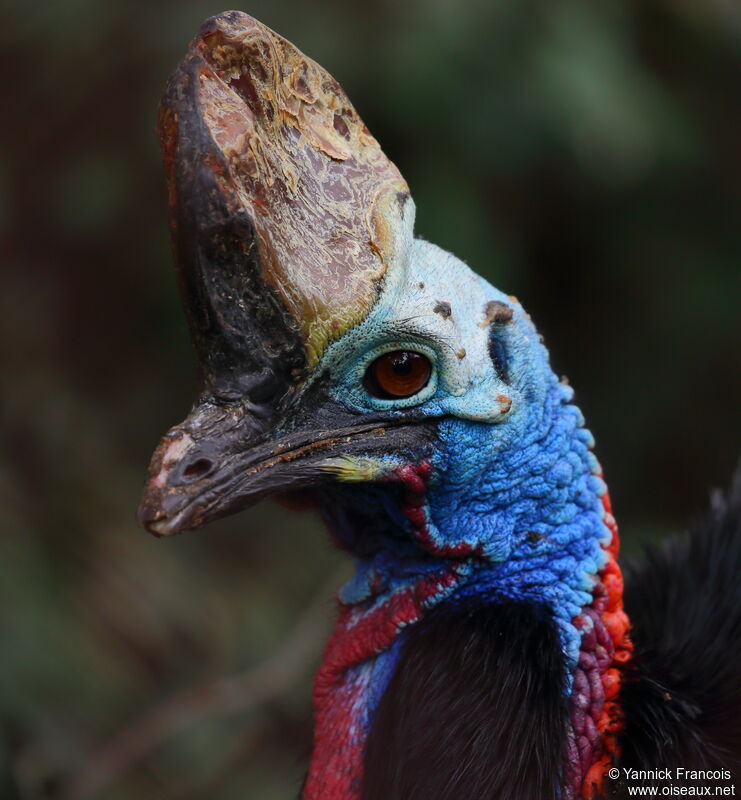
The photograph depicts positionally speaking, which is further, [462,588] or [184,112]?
[462,588]

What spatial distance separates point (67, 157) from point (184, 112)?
2485 mm

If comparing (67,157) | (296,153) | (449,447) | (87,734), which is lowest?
(87,734)

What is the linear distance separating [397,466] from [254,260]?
1.17 feet

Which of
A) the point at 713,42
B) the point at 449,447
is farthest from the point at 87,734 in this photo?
the point at 713,42

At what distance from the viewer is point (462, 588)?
1.65 meters

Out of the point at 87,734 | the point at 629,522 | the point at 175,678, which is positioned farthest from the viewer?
the point at 629,522

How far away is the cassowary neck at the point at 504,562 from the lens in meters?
1.61

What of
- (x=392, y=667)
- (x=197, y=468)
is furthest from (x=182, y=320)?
(x=197, y=468)

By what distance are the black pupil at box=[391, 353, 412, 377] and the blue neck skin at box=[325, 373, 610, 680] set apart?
0.39 ft

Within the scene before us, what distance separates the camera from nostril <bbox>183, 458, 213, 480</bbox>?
55.7 inches

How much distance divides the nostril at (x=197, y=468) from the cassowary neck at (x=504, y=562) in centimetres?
28

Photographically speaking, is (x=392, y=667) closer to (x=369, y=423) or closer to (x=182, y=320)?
(x=369, y=423)

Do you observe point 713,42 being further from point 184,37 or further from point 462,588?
point 462,588

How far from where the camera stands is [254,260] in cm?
140
